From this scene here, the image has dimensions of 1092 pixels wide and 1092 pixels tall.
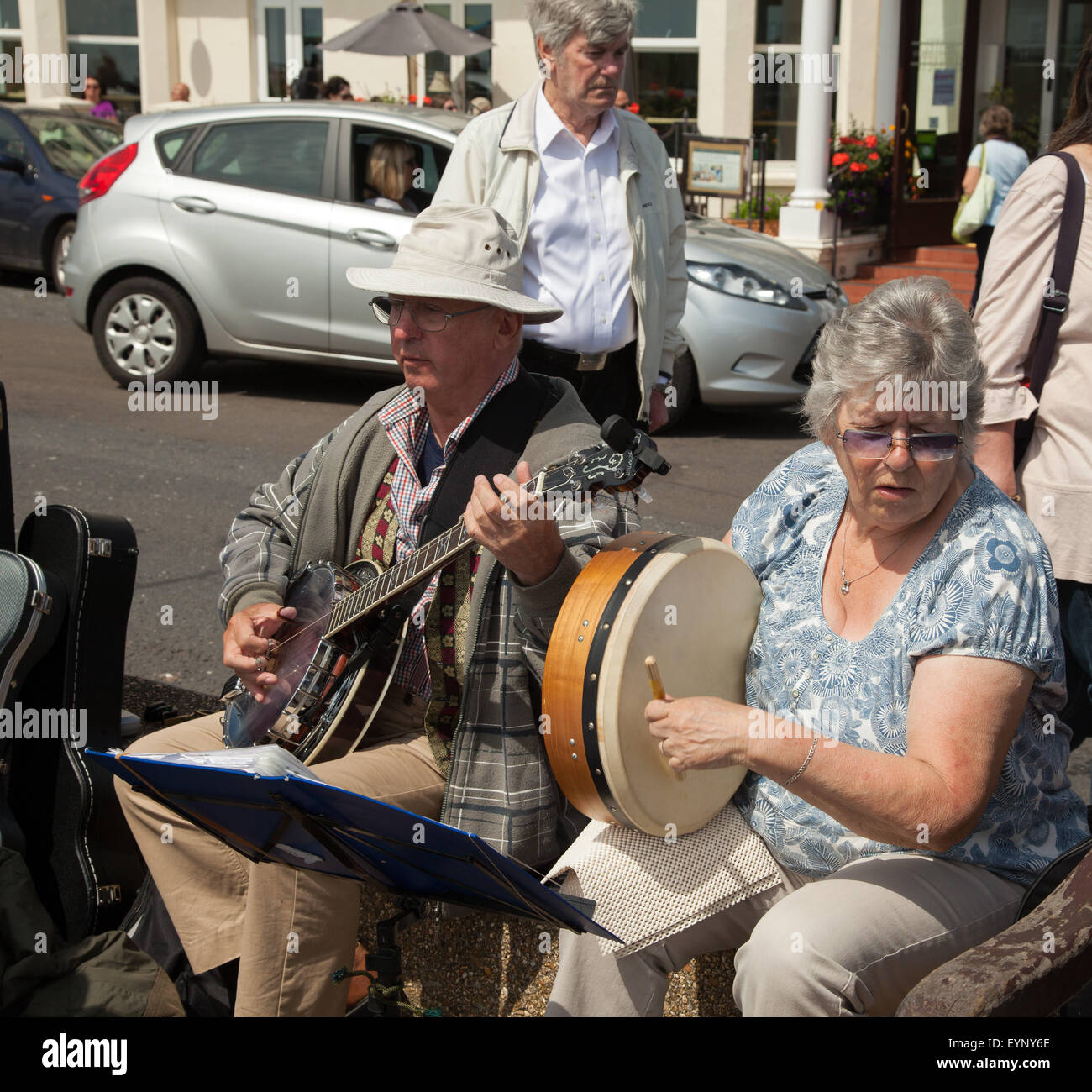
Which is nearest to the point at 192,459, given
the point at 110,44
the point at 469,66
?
the point at 469,66

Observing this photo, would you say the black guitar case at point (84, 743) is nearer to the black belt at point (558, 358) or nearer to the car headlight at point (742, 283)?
the black belt at point (558, 358)

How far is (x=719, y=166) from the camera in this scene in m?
12.9

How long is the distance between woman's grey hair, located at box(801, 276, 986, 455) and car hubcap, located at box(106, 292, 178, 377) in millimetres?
6930

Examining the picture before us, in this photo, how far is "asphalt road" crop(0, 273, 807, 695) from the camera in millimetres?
5516

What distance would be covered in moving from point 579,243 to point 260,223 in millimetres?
4605

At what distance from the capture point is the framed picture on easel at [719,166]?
12812mm

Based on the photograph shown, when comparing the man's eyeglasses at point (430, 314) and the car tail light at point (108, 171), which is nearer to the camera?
the man's eyeglasses at point (430, 314)

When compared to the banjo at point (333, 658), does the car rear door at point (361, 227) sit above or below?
above

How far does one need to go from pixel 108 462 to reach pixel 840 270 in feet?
25.4

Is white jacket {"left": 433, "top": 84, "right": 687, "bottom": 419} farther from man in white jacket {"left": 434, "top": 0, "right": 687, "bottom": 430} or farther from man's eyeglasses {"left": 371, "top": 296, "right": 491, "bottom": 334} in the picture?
man's eyeglasses {"left": 371, "top": 296, "right": 491, "bottom": 334}

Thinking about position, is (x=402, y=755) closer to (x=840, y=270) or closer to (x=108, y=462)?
(x=108, y=462)

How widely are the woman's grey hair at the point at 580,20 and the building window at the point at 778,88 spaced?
1234 centimetres

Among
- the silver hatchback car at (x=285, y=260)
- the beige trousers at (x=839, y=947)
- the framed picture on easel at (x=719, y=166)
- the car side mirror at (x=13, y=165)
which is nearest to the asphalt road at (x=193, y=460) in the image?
the silver hatchback car at (x=285, y=260)

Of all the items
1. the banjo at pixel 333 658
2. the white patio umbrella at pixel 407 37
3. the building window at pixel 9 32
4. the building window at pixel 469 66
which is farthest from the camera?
the building window at pixel 9 32
